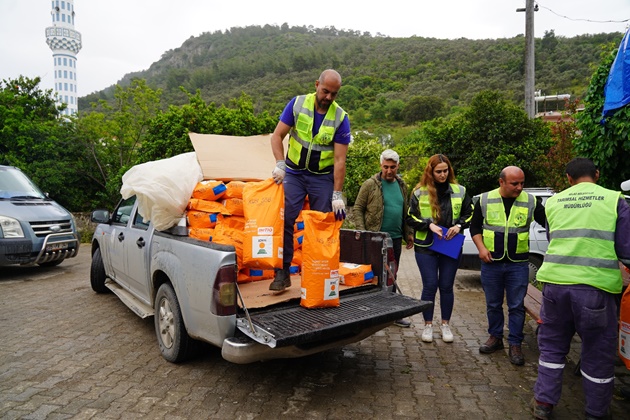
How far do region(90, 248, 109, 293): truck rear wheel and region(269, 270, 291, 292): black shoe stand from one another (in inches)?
144

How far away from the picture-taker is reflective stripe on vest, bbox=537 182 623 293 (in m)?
2.88

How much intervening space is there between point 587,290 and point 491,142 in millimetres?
11456

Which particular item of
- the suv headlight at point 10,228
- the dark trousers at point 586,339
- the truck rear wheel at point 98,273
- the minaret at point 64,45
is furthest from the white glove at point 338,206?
the minaret at point 64,45

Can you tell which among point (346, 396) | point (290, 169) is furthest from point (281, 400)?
point (290, 169)

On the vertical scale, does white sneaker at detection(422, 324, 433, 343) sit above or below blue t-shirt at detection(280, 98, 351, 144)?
below

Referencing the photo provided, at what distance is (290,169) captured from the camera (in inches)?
157

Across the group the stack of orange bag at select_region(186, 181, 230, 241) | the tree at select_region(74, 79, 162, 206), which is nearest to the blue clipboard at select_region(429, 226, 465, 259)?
the stack of orange bag at select_region(186, 181, 230, 241)

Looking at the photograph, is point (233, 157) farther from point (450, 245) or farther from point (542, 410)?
point (542, 410)

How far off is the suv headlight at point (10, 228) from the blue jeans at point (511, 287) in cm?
725

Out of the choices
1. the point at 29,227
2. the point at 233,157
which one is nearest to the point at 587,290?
the point at 233,157

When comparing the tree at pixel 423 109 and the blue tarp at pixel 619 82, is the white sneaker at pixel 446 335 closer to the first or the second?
the blue tarp at pixel 619 82

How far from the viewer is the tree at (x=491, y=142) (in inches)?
510

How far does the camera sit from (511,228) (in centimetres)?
405

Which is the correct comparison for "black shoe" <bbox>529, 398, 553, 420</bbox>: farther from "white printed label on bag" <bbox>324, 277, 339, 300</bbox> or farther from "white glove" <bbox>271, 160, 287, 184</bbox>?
"white glove" <bbox>271, 160, 287, 184</bbox>
